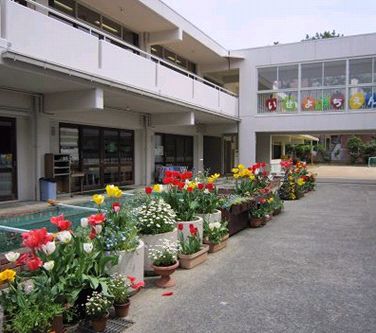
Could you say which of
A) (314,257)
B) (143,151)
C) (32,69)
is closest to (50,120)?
(32,69)

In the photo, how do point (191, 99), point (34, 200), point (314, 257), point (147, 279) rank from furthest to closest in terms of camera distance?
point (191, 99)
point (34, 200)
point (314, 257)
point (147, 279)

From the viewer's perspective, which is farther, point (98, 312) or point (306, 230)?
point (306, 230)

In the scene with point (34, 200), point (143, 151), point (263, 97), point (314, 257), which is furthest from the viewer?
point (263, 97)

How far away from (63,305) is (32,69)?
5.52 metres

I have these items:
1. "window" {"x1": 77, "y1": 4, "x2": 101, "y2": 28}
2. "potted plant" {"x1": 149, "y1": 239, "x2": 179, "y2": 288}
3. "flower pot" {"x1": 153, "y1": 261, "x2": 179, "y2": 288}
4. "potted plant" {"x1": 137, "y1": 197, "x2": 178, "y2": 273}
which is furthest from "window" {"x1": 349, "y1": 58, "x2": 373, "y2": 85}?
"flower pot" {"x1": 153, "y1": 261, "x2": 179, "y2": 288}

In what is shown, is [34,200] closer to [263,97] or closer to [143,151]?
[143,151]

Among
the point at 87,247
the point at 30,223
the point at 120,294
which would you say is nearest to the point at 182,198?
the point at 30,223

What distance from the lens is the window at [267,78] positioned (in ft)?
61.1

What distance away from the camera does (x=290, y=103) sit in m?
18.1

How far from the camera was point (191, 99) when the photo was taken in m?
14.2

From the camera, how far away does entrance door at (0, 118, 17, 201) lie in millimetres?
9586

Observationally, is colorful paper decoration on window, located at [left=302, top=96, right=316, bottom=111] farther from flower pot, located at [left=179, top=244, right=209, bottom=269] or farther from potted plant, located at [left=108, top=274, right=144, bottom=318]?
potted plant, located at [left=108, top=274, right=144, bottom=318]

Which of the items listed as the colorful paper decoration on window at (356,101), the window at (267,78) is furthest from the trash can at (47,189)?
the colorful paper decoration on window at (356,101)

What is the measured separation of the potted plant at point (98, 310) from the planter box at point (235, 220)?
387 centimetres
